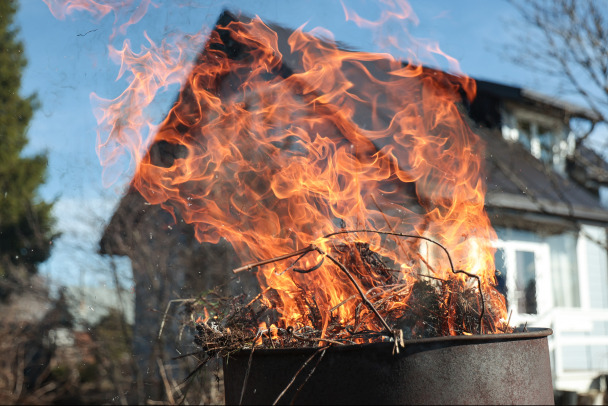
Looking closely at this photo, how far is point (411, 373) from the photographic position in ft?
7.54

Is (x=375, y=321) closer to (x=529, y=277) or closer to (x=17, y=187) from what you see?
(x=529, y=277)

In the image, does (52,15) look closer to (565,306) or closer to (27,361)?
(27,361)

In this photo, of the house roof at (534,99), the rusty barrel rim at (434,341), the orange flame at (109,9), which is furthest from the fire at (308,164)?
the house roof at (534,99)

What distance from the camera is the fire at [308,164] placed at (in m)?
3.17

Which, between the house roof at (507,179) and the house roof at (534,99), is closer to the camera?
the house roof at (507,179)

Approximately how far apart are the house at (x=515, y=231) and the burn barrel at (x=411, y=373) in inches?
75.4

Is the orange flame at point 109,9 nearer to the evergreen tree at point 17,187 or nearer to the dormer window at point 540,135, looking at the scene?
the evergreen tree at point 17,187

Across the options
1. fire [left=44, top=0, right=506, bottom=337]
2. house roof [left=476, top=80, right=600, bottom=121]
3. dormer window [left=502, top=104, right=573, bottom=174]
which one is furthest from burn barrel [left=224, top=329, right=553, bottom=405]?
dormer window [left=502, top=104, right=573, bottom=174]

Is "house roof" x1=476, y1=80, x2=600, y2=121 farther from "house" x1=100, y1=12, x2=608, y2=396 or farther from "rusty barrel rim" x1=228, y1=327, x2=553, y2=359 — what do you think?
"rusty barrel rim" x1=228, y1=327, x2=553, y2=359

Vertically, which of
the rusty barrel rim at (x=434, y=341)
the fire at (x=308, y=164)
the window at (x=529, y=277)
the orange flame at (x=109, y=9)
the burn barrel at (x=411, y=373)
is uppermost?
the orange flame at (x=109, y=9)

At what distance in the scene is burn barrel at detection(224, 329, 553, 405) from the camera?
2.30 meters

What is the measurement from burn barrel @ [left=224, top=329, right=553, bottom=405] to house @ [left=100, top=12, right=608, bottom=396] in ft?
6.28

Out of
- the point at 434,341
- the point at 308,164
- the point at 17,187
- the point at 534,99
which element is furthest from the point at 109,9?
the point at 17,187

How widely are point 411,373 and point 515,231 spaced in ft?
27.5
